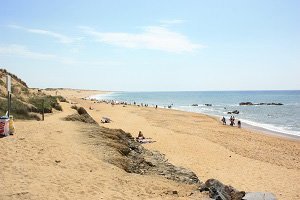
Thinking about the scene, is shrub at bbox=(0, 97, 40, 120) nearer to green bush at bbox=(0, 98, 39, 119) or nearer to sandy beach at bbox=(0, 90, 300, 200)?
green bush at bbox=(0, 98, 39, 119)

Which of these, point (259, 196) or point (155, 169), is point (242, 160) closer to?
point (155, 169)

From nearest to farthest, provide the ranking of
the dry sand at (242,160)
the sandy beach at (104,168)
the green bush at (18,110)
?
the sandy beach at (104,168) → the dry sand at (242,160) → the green bush at (18,110)

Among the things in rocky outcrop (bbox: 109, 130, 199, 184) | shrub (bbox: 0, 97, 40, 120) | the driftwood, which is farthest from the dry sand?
shrub (bbox: 0, 97, 40, 120)

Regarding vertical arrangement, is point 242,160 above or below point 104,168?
below

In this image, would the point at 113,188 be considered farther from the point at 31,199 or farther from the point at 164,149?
the point at 164,149

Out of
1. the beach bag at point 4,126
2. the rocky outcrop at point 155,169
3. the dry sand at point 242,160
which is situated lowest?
the dry sand at point 242,160

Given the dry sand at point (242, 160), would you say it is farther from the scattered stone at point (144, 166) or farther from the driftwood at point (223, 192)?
the driftwood at point (223, 192)

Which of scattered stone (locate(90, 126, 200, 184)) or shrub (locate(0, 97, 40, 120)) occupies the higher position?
shrub (locate(0, 97, 40, 120))

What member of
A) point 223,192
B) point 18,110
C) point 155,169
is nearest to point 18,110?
point 18,110

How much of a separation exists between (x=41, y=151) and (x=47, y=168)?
2.13 metres

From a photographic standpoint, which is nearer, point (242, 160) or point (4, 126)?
point (4, 126)

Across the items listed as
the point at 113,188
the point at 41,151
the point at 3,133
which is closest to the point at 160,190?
the point at 113,188

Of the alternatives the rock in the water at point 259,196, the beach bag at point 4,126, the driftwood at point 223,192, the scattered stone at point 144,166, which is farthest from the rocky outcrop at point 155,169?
the beach bag at point 4,126

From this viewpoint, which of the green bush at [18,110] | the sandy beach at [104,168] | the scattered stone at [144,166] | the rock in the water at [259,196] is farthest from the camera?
the green bush at [18,110]
